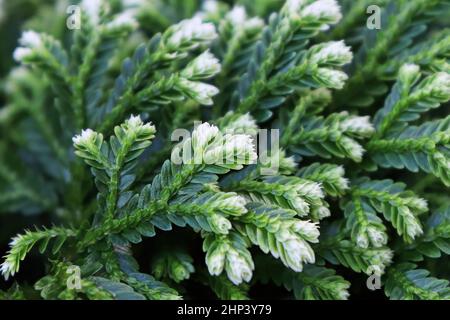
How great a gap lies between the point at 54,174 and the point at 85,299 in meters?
0.52

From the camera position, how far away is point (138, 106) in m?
1.24

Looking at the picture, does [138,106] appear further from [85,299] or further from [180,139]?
[85,299]

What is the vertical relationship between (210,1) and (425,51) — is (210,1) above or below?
above

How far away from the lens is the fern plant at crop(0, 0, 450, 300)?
1.05 metres

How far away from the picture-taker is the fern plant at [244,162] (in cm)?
105

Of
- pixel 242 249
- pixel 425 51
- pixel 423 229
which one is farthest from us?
pixel 425 51

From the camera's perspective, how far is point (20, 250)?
41.2 inches

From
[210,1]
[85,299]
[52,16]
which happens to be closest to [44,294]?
[85,299]

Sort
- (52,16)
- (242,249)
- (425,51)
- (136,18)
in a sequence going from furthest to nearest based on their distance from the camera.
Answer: (52,16), (136,18), (425,51), (242,249)

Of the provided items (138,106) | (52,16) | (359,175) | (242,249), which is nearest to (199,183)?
(242,249)

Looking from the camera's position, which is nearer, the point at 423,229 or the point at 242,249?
the point at 242,249

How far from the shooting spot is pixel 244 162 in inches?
39.9

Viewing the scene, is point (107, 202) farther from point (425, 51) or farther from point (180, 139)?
point (425, 51)

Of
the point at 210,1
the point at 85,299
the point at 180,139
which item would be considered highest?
the point at 210,1
